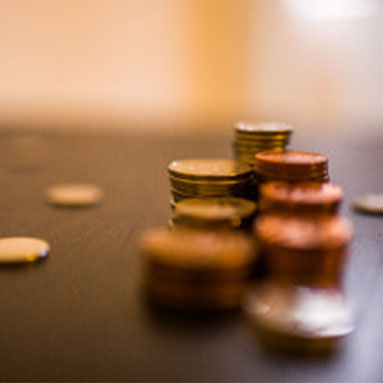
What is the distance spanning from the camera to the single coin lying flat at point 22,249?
96cm

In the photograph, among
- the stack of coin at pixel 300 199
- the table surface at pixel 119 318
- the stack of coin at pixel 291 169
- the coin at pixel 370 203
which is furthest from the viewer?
the coin at pixel 370 203

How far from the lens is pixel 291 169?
96cm

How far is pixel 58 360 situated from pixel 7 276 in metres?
0.28

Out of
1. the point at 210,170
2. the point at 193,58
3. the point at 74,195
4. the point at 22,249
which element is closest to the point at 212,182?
the point at 210,170

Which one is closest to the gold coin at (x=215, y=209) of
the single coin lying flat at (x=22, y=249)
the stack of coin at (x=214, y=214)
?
the stack of coin at (x=214, y=214)

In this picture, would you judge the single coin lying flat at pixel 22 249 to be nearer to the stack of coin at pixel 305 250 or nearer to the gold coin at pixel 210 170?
the gold coin at pixel 210 170

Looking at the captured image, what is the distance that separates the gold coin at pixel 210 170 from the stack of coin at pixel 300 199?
127mm

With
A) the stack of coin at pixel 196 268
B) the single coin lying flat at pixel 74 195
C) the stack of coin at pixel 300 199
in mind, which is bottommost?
the single coin lying flat at pixel 74 195

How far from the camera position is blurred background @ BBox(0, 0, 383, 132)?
16.3 feet

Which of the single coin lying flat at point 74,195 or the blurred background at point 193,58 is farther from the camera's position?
the blurred background at point 193,58

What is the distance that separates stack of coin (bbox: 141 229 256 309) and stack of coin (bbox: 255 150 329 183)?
0.25 meters

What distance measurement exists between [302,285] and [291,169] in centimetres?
26

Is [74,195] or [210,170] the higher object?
[210,170]

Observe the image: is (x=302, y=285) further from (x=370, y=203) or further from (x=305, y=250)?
(x=370, y=203)
